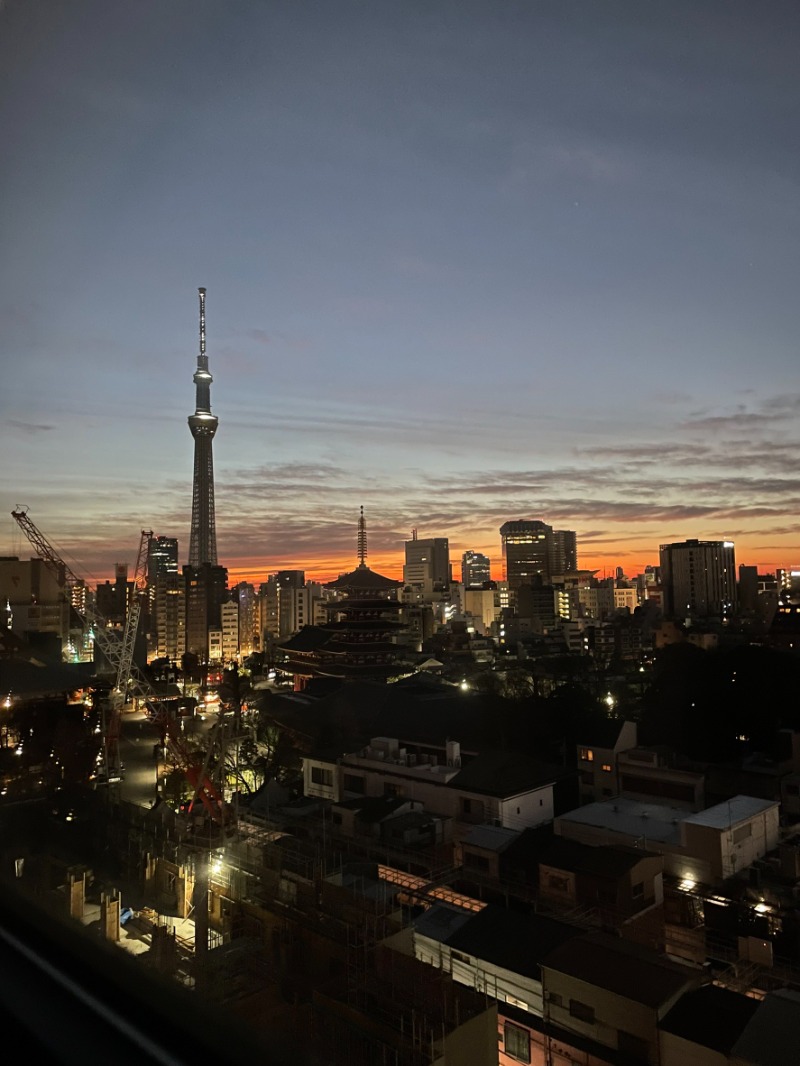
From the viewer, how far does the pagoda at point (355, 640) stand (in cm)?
1367

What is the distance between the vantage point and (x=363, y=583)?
1590cm

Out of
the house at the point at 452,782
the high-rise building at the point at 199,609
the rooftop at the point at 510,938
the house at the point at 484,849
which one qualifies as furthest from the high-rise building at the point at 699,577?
the rooftop at the point at 510,938

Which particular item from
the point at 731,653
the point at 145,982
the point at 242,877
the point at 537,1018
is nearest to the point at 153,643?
the point at 731,653

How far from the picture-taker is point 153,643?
76.8ft

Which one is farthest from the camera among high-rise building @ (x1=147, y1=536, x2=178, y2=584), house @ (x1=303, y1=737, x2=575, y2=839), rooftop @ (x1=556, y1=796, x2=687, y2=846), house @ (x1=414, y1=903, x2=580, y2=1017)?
high-rise building @ (x1=147, y1=536, x2=178, y2=584)

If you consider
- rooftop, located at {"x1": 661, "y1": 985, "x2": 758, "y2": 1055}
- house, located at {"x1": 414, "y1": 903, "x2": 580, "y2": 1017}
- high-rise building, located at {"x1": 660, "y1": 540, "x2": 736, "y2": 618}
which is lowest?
house, located at {"x1": 414, "y1": 903, "x2": 580, "y2": 1017}

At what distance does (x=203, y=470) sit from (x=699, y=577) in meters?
21.1

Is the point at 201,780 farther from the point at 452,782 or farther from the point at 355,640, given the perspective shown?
the point at 355,640

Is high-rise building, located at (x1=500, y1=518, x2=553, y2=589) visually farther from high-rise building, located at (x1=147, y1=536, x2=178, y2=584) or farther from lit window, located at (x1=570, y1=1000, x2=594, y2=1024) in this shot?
lit window, located at (x1=570, y1=1000, x2=594, y2=1024)

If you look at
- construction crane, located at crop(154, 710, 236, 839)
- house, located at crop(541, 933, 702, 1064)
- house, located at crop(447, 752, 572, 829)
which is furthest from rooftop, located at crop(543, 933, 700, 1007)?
construction crane, located at crop(154, 710, 236, 839)

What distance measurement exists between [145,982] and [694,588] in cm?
2229

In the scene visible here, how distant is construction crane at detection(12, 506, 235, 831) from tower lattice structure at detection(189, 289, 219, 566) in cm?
1831

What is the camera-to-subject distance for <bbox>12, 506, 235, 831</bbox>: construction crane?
19.8ft

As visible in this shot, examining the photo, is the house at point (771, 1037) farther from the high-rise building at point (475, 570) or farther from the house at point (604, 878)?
the high-rise building at point (475, 570)
